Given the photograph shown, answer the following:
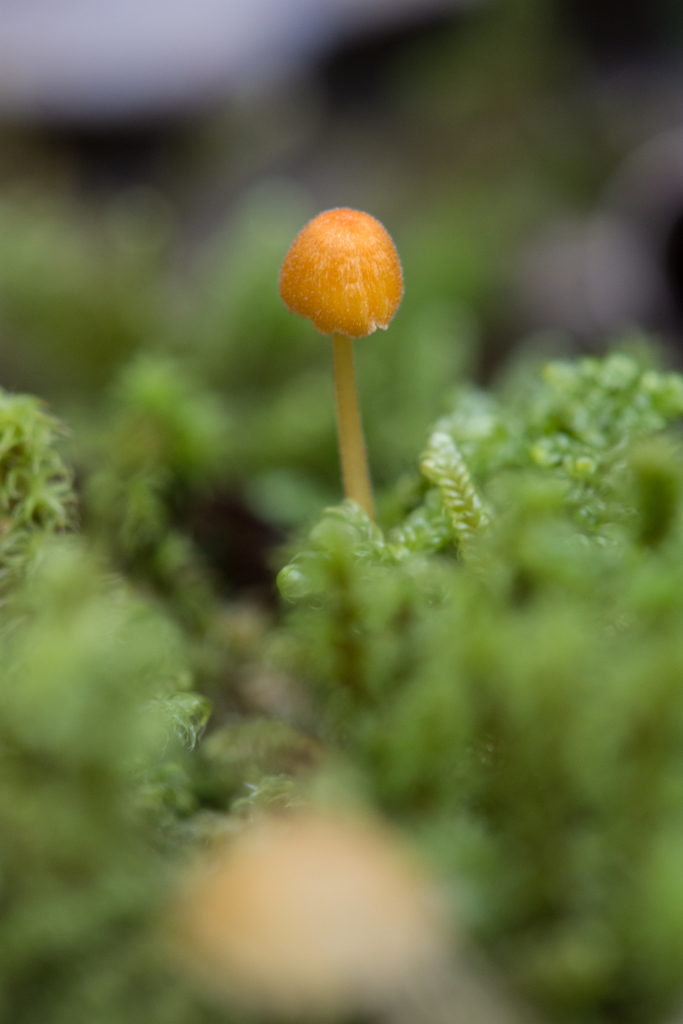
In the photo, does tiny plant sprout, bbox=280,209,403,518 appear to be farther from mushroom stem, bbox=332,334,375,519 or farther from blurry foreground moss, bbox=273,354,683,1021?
blurry foreground moss, bbox=273,354,683,1021

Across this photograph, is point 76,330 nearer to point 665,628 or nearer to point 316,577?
point 316,577

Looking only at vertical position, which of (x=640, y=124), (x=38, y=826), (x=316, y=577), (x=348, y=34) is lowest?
(x=38, y=826)

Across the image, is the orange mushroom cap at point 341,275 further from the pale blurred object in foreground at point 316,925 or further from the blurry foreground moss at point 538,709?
the pale blurred object in foreground at point 316,925

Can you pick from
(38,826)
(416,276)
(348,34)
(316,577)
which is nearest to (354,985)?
(38,826)

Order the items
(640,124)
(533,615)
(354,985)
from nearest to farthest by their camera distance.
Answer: (354,985), (533,615), (640,124)

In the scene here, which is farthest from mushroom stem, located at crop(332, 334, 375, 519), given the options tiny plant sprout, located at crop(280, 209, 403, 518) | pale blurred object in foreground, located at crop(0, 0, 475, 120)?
pale blurred object in foreground, located at crop(0, 0, 475, 120)

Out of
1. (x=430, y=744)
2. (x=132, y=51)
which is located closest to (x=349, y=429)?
(x=430, y=744)

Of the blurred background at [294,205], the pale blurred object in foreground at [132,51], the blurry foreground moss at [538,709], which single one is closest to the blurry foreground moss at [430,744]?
the blurry foreground moss at [538,709]
